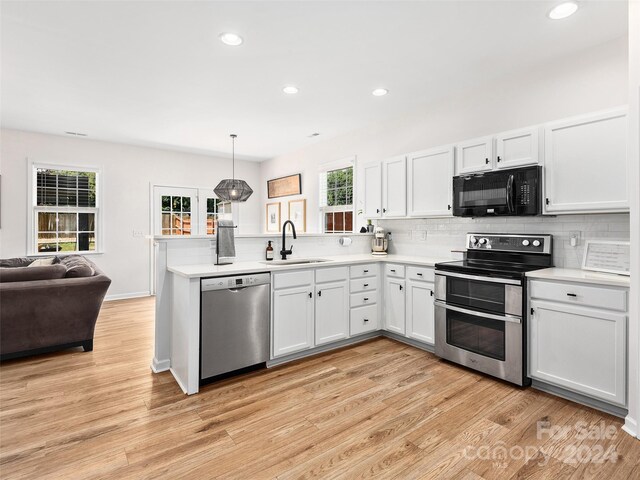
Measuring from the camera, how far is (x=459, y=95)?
3861mm

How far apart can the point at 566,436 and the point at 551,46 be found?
9.63ft

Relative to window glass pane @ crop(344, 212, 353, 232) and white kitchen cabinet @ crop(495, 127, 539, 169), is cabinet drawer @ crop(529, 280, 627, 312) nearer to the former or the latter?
white kitchen cabinet @ crop(495, 127, 539, 169)

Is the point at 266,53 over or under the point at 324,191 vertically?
over

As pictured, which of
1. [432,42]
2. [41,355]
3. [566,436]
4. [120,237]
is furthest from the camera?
[120,237]

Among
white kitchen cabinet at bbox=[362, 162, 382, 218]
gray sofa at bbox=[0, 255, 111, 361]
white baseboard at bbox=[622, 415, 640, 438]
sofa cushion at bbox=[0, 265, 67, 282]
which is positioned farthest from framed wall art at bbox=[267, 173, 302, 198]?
white baseboard at bbox=[622, 415, 640, 438]

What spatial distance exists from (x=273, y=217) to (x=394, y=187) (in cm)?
369

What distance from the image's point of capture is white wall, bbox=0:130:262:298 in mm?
5250

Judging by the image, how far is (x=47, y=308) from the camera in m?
3.26

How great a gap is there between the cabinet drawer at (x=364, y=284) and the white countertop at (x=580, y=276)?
1.52 metres

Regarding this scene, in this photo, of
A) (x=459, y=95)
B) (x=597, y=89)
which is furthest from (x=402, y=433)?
(x=459, y=95)

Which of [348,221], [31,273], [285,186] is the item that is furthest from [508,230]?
[31,273]

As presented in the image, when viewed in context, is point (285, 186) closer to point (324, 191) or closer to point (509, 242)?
point (324, 191)

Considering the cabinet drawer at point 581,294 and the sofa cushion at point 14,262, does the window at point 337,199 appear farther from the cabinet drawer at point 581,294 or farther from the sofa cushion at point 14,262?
the sofa cushion at point 14,262

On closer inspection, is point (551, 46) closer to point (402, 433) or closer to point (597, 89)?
point (597, 89)
